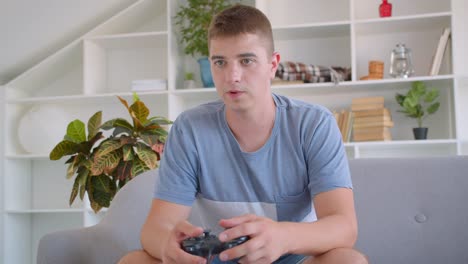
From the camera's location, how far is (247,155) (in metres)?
1.61

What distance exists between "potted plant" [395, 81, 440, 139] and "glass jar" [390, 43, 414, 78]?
0.31 ft

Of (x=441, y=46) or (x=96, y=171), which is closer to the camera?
(x=96, y=171)

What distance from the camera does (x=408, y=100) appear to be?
3.51 m

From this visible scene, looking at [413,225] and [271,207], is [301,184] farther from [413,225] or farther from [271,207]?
[413,225]

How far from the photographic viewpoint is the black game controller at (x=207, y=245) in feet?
3.87

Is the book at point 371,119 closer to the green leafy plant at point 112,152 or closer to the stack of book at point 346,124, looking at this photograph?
the stack of book at point 346,124

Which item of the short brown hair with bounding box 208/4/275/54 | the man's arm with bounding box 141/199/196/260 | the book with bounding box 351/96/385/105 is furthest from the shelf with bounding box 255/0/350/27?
the man's arm with bounding box 141/199/196/260

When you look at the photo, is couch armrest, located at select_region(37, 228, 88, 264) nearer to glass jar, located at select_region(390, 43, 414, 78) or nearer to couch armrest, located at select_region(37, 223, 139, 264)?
couch armrest, located at select_region(37, 223, 139, 264)

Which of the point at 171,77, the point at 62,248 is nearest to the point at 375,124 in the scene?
the point at 171,77

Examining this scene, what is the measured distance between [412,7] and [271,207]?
268cm

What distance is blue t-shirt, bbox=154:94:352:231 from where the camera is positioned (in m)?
1.59

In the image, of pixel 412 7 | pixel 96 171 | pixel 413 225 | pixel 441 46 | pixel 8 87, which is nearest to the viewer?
pixel 413 225

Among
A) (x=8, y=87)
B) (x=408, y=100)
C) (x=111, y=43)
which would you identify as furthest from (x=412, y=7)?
(x=8, y=87)

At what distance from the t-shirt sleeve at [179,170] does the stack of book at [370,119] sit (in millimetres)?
2102
